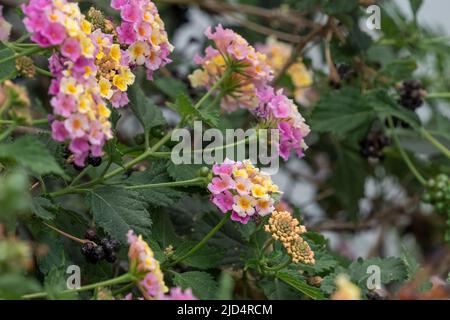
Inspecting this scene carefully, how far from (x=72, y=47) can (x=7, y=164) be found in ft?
0.46

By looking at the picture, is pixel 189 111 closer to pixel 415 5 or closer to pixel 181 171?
pixel 181 171

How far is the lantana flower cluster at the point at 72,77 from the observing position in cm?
75

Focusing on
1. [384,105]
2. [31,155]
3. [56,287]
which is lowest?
[56,287]

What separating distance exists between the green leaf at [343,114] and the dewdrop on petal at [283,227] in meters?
0.45

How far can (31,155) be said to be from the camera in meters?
0.71

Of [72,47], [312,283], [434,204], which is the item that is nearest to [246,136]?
[312,283]

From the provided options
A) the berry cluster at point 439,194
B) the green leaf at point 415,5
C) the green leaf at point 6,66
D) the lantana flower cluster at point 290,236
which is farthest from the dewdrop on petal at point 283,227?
the green leaf at point 415,5

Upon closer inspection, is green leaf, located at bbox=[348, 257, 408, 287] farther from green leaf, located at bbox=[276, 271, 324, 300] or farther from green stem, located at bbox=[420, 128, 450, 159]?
green stem, located at bbox=[420, 128, 450, 159]

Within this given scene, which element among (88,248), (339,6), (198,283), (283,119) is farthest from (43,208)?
(339,6)

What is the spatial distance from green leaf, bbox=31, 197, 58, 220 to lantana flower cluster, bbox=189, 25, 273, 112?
0.27 metres

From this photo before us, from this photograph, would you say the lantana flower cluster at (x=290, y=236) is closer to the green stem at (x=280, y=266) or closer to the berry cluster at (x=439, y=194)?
the green stem at (x=280, y=266)

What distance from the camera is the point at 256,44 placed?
1.62m

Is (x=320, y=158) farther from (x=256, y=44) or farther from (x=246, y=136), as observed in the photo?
(x=246, y=136)

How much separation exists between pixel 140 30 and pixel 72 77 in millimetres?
174
